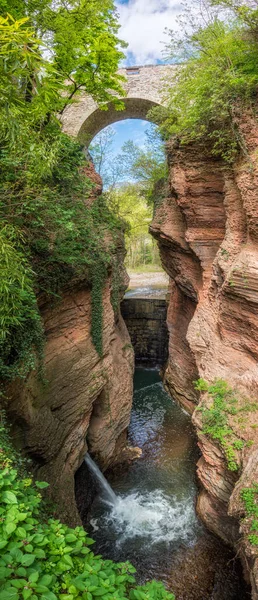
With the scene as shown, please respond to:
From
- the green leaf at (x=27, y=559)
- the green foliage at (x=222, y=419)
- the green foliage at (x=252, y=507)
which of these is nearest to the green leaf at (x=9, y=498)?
the green leaf at (x=27, y=559)

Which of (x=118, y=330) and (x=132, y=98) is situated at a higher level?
(x=132, y=98)

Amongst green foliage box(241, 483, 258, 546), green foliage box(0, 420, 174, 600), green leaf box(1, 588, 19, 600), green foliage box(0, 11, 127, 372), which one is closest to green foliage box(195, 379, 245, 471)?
green foliage box(241, 483, 258, 546)

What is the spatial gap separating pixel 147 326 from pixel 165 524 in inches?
468

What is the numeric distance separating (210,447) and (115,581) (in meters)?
4.18

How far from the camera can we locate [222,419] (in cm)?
594

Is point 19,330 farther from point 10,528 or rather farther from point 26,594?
point 26,594

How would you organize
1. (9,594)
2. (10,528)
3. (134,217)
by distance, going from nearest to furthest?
(9,594)
(10,528)
(134,217)

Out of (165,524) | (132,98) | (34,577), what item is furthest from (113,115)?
(34,577)

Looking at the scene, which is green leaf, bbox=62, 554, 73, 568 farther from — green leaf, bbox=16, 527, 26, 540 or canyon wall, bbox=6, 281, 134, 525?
canyon wall, bbox=6, 281, 134, 525

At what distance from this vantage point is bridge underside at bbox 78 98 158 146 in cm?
1686

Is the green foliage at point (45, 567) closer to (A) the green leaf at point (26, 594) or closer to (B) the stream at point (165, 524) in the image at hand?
(A) the green leaf at point (26, 594)

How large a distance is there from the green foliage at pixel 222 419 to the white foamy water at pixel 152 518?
3.48 metres

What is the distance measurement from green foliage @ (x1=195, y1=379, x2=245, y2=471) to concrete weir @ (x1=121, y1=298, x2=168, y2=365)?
11823 mm

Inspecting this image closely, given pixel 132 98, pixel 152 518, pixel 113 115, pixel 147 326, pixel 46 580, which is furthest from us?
pixel 147 326
